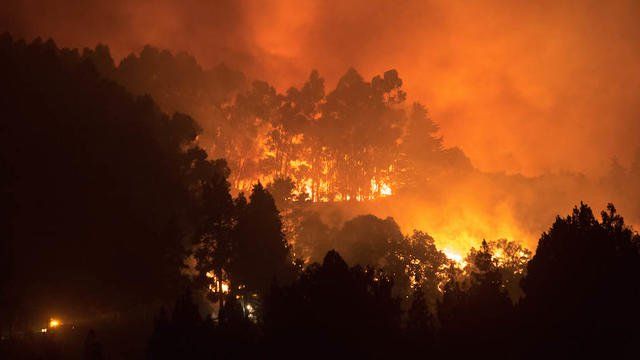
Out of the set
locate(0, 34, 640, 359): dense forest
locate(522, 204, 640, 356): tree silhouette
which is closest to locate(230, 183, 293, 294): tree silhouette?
locate(0, 34, 640, 359): dense forest

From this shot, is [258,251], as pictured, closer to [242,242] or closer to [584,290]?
[242,242]

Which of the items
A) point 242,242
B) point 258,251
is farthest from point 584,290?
point 242,242

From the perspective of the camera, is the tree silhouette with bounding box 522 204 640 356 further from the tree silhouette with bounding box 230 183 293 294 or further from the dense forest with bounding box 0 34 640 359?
the tree silhouette with bounding box 230 183 293 294

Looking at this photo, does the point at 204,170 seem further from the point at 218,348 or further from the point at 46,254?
the point at 218,348

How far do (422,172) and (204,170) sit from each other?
158 feet

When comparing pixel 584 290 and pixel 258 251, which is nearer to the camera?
pixel 584 290

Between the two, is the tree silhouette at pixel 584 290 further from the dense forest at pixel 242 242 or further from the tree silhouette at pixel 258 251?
the tree silhouette at pixel 258 251

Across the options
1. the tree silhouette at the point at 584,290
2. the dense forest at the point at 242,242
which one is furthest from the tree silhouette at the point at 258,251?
the tree silhouette at the point at 584,290

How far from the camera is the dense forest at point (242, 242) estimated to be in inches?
756

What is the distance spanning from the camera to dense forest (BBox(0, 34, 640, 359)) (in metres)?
19.2

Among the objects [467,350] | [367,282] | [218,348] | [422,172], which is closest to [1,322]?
[218,348]

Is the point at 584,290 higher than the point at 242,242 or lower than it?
lower

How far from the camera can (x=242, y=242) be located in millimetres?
42281

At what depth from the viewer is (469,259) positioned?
2019 inches
